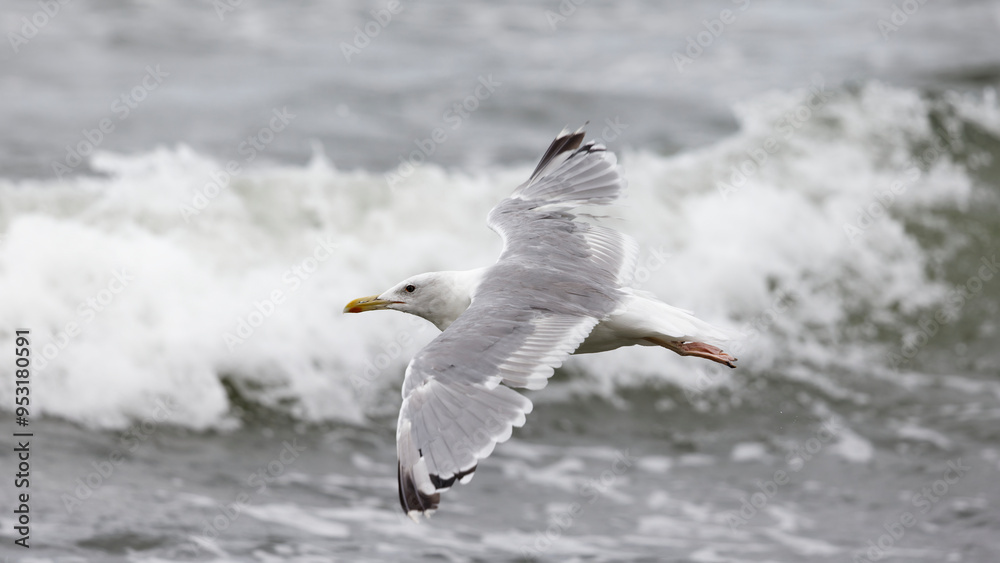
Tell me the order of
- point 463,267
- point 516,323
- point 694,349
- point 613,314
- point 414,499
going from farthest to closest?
point 463,267 → point 694,349 → point 613,314 → point 516,323 → point 414,499

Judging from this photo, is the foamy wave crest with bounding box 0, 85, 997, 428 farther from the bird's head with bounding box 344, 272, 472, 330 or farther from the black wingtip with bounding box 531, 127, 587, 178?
the bird's head with bounding box 344, 272, 472, 330

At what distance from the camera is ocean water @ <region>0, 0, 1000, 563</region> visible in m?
5.97

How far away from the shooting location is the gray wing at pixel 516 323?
3.50 meters

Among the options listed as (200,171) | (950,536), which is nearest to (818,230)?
(950,536)

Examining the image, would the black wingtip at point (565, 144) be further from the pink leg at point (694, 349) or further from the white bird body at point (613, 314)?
the pink leg at point (694, 349)

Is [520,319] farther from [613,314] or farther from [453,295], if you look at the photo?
[453,295]

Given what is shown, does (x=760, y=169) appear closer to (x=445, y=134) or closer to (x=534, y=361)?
(x=445, y=134)

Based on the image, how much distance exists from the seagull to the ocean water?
1.52 metres

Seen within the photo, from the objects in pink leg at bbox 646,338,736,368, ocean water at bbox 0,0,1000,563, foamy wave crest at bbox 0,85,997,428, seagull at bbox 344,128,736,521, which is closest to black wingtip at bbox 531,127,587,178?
seagull at bbox 344,128,736,521

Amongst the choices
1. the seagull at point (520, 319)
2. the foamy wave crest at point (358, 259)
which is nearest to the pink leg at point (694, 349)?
the seagull at point (520, 319)

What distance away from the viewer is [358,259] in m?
8.41

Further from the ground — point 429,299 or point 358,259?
point 358,259

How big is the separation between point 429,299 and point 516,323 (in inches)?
29.2

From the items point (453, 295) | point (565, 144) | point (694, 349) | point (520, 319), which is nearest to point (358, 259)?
point (565, 144)
